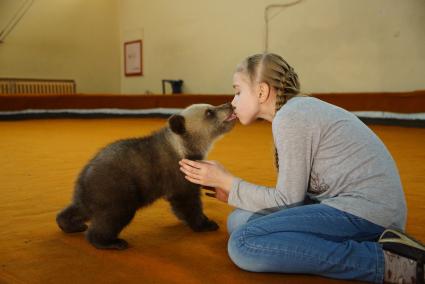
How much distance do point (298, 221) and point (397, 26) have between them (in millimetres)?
9798

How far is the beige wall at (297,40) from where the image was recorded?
10.7 meters

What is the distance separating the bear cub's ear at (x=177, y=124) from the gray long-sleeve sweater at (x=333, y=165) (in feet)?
2.70

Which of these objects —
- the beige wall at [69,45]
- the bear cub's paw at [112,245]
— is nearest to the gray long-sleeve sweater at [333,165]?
the bear cub's paw at [112,245]

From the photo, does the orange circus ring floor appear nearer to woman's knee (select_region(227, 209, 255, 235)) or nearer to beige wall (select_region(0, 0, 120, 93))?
woman's knee (select_region(227, 209, 255, 235))

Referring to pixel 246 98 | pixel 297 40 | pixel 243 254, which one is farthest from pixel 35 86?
pixel 243 254

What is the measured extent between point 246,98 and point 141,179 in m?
0.79

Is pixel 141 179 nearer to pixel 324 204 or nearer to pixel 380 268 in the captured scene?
pixel 324 204

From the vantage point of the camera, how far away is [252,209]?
2475 mm

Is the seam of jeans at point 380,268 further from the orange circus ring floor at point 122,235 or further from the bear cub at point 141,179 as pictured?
the bear cub at point 141,179

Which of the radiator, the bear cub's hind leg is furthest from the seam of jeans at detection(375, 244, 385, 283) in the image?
the radiator

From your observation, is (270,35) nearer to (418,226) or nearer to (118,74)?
(118,74)

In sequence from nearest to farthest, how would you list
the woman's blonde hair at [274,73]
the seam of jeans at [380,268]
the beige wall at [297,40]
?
the seam of jeans at [380,268] → the woman's blonde hair at [274,73] → the beige wall at [297,40]

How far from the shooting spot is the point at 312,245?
7.05 feet

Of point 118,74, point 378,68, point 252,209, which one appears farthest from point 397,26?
point 118,74
